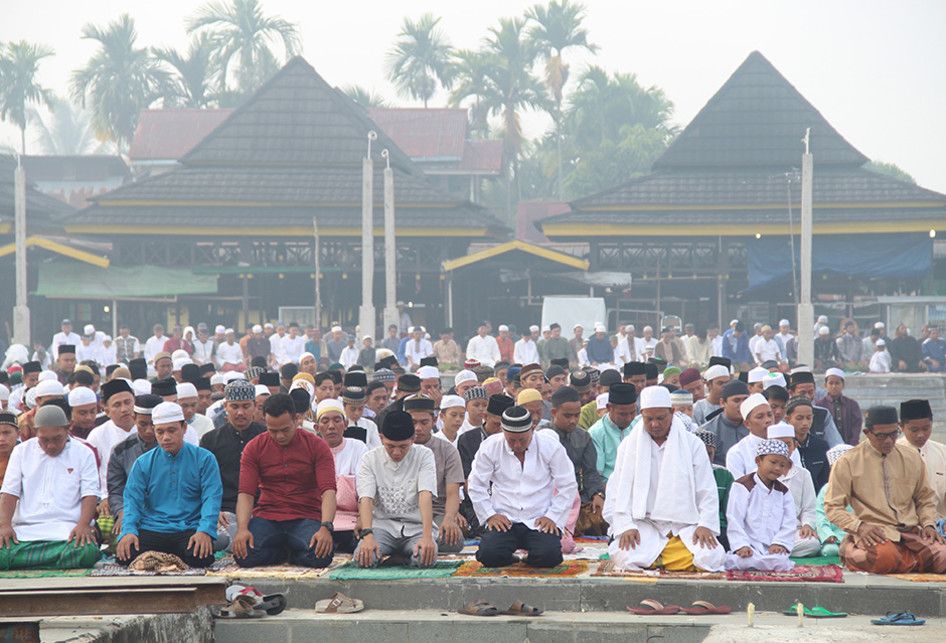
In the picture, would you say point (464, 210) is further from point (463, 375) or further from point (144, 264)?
point (463, 375)

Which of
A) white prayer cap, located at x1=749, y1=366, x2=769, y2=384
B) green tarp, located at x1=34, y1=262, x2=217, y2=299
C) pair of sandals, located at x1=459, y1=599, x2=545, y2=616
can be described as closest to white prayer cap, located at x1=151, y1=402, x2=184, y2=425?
pair of sandals, located at x1=459, y1=599, x2=545, y2=616

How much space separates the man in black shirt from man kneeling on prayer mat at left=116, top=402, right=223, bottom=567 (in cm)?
84

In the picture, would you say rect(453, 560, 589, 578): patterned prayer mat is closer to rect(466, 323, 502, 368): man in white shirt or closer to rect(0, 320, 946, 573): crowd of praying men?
rect(0, 320, 946, 573): crowd of praying men

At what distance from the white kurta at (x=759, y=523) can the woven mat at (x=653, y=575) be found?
0.32 meters

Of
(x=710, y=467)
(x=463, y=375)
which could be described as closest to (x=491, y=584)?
(x=710, y=467)

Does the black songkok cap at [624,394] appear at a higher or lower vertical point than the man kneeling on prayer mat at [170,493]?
higher

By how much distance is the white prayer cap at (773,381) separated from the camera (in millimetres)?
13320

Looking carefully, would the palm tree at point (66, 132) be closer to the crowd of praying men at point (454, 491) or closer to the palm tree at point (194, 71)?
the palm tree at point (194, 71)

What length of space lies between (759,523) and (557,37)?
56.7 metres

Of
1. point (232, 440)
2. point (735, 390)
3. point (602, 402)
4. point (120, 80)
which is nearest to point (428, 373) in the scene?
point (602, 402)

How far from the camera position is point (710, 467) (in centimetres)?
987

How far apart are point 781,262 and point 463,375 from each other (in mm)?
20265

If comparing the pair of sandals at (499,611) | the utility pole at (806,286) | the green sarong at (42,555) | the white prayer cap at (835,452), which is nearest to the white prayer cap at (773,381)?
the white prayer cap at (835,452)

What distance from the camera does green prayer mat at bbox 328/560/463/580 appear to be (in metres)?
9.69
